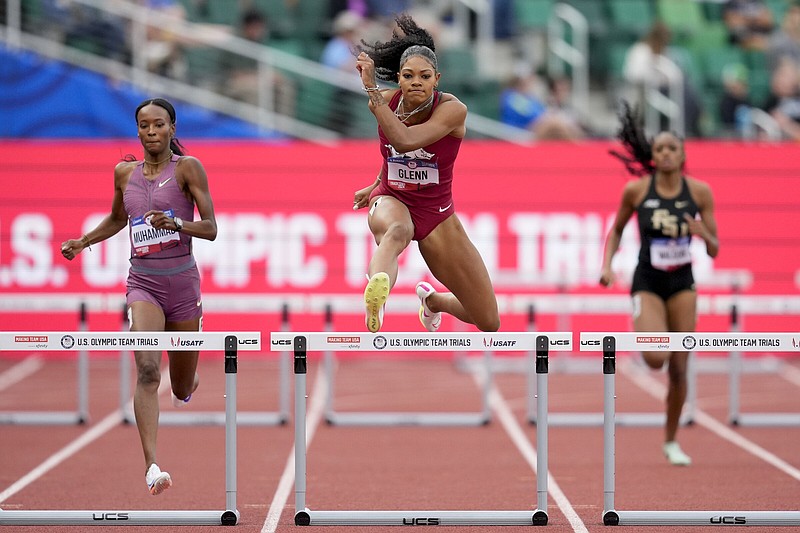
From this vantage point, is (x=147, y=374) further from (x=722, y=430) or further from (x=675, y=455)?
(x=722, y=430)

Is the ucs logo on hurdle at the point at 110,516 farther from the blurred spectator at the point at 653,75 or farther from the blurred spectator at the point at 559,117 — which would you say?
the blurred spectator at the point at 653,75

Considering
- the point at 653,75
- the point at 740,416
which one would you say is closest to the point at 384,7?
the point at 653,75

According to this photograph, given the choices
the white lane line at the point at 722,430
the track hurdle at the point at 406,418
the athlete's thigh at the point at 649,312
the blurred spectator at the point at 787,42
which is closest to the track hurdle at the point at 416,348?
the athlete's thigh at the point at 649,312

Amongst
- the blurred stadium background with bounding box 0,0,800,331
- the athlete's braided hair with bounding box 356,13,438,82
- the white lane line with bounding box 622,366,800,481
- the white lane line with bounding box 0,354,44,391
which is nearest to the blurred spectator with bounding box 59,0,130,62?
the blurred stadium background with bounding box 0,0,800,331

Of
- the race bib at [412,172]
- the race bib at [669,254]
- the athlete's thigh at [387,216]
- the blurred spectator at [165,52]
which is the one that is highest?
the blurred spectator at [165,52]

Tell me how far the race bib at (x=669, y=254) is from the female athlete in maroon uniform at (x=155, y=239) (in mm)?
3276

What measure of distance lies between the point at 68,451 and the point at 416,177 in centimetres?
419

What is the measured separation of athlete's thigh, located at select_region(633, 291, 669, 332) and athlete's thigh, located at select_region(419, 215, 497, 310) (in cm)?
202

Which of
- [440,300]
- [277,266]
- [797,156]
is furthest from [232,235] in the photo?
[440,300]

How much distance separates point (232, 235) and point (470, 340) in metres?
8.32

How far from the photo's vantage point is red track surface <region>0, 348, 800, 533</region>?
724 centimetres

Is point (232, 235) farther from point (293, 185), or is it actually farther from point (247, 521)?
point (247, 521)

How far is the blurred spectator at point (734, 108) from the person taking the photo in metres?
16.2

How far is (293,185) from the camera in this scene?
1438cm
